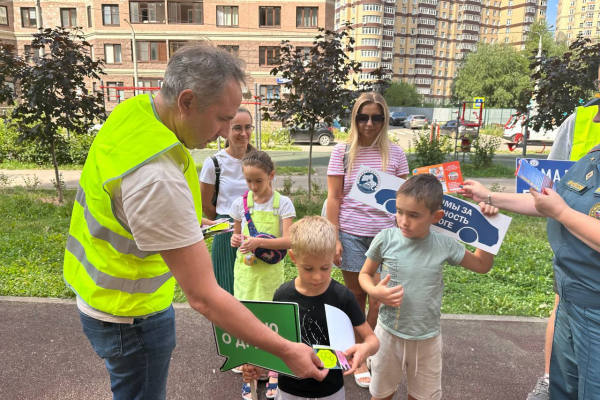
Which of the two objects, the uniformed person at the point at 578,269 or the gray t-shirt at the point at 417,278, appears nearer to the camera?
the uniformed person at the point at 578,269

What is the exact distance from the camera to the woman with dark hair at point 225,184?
3340mm

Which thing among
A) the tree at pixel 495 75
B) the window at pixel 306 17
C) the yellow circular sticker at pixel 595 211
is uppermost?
the window at pixel 306 17

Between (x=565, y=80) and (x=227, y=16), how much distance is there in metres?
33.3

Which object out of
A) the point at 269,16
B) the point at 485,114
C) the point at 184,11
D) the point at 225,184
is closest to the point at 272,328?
the point at 225,184

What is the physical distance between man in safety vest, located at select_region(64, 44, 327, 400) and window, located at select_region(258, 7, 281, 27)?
3759 centimetres

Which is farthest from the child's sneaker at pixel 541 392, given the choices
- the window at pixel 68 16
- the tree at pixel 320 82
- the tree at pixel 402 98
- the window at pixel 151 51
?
the tree at pixel 402 98

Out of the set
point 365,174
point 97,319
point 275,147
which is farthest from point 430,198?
point 275,147

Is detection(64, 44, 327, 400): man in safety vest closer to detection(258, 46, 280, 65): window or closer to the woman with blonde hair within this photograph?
the woman with blonde hair

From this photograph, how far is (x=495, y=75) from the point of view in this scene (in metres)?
47.1

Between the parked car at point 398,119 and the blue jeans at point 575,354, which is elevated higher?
the blue jeans at point 575,354

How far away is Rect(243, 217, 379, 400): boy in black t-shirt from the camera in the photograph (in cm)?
197

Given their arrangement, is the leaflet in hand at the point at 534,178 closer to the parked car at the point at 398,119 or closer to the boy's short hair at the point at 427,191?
the boy's short hair at the point at 427,191

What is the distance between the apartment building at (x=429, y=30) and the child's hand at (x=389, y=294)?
271 feet

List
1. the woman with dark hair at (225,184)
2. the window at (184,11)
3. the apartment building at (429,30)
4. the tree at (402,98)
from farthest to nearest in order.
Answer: the apartment building at (429,30) < the tree at (402,98) < the window at (184,11) < the woman with dark hair at (225,184)
